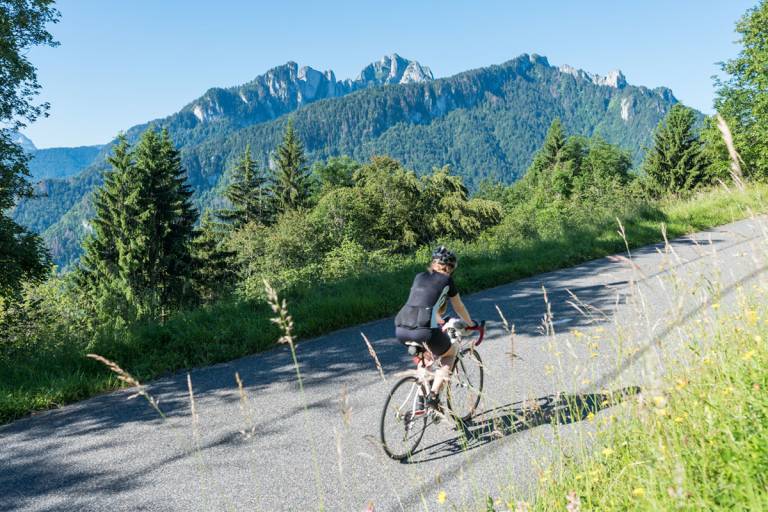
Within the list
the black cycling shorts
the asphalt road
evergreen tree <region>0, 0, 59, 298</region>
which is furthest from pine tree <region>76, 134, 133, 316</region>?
the black cycling shorts

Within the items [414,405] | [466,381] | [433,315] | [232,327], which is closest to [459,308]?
[433,315]

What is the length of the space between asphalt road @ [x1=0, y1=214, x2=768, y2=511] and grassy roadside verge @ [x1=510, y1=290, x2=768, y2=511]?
19cm

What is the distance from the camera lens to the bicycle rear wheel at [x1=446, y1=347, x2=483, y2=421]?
4625 mm

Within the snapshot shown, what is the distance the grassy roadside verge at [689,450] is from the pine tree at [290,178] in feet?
181

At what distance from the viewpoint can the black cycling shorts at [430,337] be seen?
4.24m

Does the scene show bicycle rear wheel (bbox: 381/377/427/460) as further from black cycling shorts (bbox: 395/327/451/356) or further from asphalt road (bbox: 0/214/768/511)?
black cycling shorts (bbox: 395/327/451/356)

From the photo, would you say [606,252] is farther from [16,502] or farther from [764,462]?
[16,502]

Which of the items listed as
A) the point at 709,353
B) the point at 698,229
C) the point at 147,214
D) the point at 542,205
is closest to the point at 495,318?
the point at 709,353

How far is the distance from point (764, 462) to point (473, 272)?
343 inches

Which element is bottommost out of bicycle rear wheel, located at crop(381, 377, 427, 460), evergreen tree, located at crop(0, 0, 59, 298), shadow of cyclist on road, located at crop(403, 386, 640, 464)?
shadow of cyclist on road, located at crop(403, 386, 640, 464)

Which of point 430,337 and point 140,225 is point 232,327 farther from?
point 140,225

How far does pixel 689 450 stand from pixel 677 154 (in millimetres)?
65397

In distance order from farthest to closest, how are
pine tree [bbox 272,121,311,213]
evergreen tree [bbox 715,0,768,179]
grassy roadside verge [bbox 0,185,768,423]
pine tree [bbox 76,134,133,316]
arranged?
1. pine tree [bbox 272,121,311,213]
2. pine tree [bbox 76,134,133,316]
3. evergreen tree [bbox 715,0,768,179]
4. grassy roadside verge [bbox 0,185,768,423]

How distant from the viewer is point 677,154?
57.0 metres
